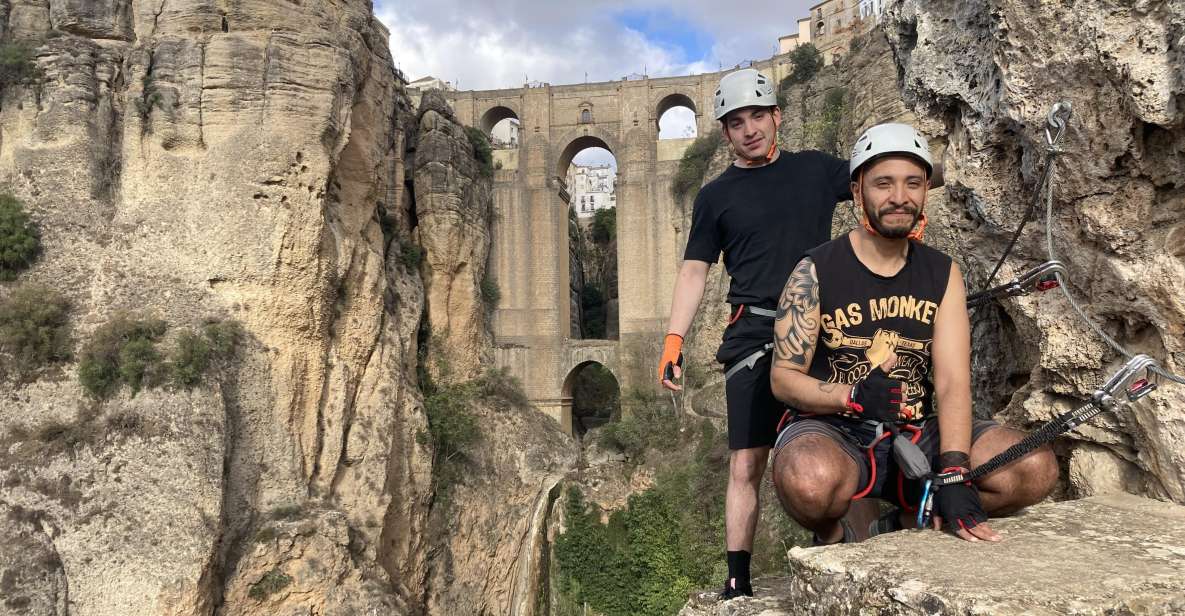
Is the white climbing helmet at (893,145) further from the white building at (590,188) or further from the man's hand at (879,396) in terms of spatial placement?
the white building at (590,188)

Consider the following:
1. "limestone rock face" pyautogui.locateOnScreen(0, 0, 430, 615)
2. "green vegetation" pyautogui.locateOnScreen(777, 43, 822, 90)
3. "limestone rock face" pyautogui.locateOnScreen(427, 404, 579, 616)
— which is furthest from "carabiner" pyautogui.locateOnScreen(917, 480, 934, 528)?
"green vegetation" pyautogui.locateOnScreen(777, 43, 822, 90)

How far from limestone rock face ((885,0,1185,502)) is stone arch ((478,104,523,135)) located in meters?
24.3

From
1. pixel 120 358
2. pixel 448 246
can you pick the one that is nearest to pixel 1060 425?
pixel 120 358

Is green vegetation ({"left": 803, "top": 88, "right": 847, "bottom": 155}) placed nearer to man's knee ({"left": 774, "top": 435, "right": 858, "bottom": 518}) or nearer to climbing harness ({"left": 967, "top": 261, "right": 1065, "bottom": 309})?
climbing harness ({"left": 967, "top": 261, "right": 1065, "bottom": 309})

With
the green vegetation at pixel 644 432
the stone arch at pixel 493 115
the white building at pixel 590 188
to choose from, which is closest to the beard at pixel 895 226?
the green vegetation at pixel 644 432

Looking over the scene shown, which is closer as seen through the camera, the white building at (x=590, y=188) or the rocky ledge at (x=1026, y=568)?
the rocky ledge at (x=1026, y=568)

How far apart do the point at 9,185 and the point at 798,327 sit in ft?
45.8

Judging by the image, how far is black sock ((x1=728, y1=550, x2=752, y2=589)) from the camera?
3.03 metres

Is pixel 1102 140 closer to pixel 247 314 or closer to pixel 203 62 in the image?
pixel 247 314

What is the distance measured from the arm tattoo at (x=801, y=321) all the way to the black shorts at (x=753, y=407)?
55 cm

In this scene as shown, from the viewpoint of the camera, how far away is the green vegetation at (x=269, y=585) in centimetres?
1128

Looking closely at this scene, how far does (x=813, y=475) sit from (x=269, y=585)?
11.1 meters

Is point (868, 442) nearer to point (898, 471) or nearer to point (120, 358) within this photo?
point (898, 471)

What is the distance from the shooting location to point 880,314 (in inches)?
98.7
